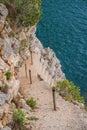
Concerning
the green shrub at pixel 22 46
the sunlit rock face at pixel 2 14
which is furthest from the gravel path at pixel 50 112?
the sunlit rock face at pixel 2 14

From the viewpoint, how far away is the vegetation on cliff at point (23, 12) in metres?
75.2

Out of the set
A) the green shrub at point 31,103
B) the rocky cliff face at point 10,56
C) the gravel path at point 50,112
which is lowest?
the gravel path at point 50,112

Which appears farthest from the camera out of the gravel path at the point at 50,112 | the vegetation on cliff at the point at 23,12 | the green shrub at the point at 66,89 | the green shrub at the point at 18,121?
the green shrub at the point at 66,89

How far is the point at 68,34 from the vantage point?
12119 centimetres

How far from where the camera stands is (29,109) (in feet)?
234

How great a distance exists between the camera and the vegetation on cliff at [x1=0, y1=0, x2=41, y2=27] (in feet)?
247

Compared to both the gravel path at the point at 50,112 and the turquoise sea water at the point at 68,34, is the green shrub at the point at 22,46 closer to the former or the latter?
the gravel path at the point at 50,112

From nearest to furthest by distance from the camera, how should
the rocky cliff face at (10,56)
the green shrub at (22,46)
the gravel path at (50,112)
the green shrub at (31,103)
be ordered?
the rocky cliff face at (10,56) < the gravel path at (50,112) < the green shrub at (31,103) < the green shrub at (22,46)

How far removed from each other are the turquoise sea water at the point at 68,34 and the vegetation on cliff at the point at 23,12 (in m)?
31.6

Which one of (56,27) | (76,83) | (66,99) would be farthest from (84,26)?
(66,99)

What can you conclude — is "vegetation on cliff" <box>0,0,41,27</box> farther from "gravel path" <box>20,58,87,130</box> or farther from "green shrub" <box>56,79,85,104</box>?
"green shrub" <box>56,79,85,104</box>

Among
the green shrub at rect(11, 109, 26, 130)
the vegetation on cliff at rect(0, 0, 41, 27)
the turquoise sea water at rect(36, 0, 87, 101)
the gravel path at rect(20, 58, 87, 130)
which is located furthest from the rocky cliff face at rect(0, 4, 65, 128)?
the turquoise sea water at rect(36, 0, 87, 101)

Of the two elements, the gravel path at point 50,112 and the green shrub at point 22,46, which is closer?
the gravel path at point 50,112

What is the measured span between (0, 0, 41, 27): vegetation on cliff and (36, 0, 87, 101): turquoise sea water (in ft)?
104
